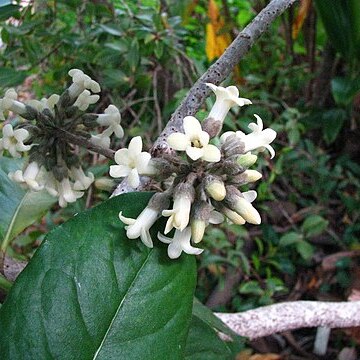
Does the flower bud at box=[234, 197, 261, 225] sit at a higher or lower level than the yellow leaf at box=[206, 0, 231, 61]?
higher

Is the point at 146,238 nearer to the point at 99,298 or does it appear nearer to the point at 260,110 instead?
the point at 99,298

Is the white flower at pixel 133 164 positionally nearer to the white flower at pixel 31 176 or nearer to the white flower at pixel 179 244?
the white flower at pixel 179 244

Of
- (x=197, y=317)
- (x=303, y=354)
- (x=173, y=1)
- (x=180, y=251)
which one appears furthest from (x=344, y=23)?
(x=180, y=251)

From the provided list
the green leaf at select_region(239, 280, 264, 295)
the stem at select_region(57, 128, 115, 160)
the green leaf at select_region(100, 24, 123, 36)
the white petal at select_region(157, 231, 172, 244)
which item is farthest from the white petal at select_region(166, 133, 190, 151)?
the green leaf at select_region(239, 280, 264, 295)

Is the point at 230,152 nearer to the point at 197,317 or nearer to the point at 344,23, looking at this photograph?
the point at 197,317

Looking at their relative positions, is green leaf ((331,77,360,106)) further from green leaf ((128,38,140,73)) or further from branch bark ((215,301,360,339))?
branch bark ((215,301,360,339))

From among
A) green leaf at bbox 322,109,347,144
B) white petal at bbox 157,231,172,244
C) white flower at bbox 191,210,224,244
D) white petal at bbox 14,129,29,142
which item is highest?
white petal at bbox 14,129,29,142
